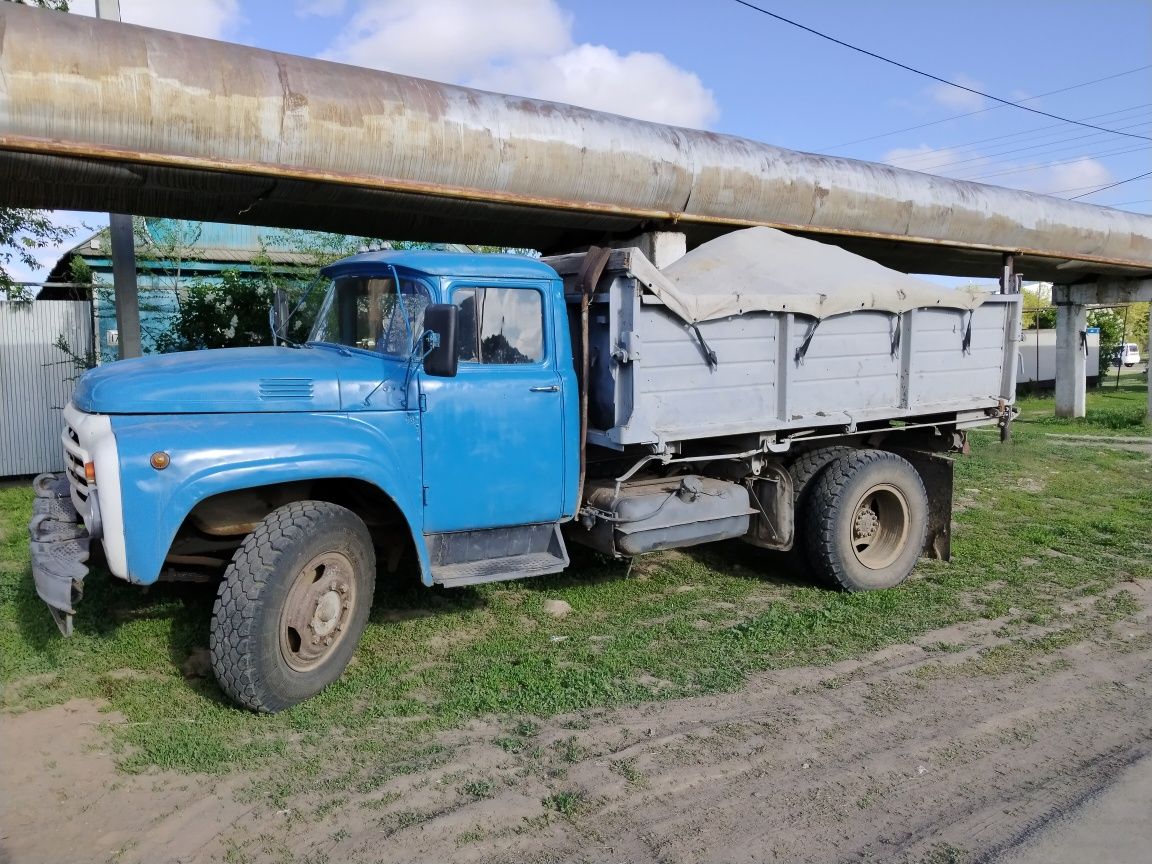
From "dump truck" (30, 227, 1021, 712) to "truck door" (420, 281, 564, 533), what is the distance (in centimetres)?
1

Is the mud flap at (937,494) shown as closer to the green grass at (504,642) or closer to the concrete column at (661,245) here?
the green grass at (504,642)

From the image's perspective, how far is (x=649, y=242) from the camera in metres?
8.41

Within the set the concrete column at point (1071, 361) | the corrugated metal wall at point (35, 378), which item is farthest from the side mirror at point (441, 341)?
the concrete column at point (1071, 361)

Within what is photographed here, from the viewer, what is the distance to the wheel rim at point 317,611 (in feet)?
14.5

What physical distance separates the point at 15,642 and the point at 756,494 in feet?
15.4

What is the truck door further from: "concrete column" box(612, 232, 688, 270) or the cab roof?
"concrete column" box(612, 232, 688, 270)

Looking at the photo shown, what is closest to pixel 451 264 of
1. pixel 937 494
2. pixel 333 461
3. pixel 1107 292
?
pixel 333 461

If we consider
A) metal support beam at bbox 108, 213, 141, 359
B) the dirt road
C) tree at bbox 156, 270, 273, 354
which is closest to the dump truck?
the dirt road

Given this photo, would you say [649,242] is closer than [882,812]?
No

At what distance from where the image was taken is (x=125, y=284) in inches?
306

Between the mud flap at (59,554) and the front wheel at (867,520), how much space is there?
15.0 ft

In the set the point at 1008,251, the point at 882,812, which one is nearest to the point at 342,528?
the point at 882,812

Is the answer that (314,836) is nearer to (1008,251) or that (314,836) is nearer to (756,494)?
(756,494)

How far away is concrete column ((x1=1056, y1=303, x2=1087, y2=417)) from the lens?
18.7m
